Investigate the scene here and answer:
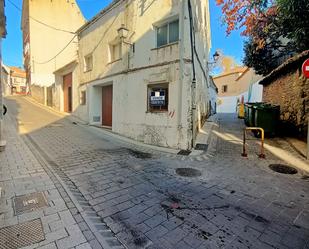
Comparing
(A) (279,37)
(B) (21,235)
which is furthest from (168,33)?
(A) (279,37)

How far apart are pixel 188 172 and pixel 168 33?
5611 millimetres

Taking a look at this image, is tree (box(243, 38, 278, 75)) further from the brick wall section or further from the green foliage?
the brick wall section

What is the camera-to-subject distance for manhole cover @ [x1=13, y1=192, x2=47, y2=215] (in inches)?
125

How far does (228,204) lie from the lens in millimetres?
3580

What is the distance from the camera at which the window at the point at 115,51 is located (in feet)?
34.5

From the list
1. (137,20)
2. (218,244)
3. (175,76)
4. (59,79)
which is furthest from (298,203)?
(59,79)

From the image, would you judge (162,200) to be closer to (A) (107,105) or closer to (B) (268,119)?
(B) (268,119)

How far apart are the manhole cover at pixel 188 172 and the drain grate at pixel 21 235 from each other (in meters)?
3.29

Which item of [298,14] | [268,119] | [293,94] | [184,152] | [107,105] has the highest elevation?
[298,14]

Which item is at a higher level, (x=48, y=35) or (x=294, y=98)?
(x=48, y=35)

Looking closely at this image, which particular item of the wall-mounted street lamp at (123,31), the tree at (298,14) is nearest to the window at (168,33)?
the wall-mounted street lamp at (123,31)

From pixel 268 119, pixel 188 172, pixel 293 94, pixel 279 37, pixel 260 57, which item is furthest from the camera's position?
pixel 260 57

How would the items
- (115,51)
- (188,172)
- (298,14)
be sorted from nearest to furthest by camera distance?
(188,172) → (298,14) → (115,51)

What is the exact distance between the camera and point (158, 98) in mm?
8219
